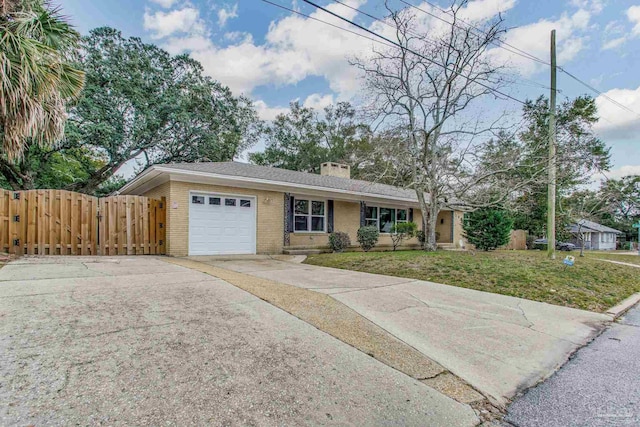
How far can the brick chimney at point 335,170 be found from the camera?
19906 mm

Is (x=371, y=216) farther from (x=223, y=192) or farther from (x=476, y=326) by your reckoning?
(x=476, y=326)

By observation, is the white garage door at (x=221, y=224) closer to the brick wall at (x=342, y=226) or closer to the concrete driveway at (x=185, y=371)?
the brick wall at (x=342, y=226)

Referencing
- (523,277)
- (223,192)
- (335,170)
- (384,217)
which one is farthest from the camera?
(335,170)

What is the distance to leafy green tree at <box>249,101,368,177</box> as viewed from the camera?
102 feet

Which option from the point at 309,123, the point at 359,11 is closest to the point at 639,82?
the point at 359,11

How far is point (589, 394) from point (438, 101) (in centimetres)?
1090

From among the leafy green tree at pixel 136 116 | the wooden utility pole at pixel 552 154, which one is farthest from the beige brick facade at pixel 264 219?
the leafy green tree at pixel 136 116

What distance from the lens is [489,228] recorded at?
1505 cm

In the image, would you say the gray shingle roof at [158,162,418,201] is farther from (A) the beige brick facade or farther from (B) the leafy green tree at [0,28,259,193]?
(B) the leafy green tree at [0,28,259,193]

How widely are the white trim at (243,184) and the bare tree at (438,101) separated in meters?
2.29

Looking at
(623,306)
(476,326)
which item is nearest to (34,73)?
(476,326)

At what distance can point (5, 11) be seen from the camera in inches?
255

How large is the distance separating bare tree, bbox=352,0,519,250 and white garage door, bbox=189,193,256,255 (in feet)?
19.3

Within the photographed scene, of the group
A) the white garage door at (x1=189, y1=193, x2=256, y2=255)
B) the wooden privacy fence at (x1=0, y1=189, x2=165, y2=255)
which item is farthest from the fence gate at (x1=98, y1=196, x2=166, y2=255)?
the white garage door at (x1=189, y1=193, x2=256, y2=255)
